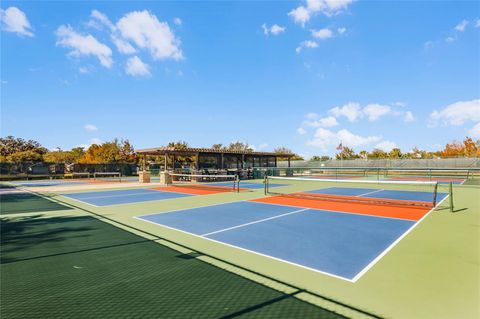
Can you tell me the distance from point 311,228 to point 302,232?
59 cm

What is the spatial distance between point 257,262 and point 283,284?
1.03m

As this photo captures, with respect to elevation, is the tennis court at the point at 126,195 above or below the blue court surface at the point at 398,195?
above

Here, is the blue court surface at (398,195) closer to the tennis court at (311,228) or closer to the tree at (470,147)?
the tennis court at (311,228)

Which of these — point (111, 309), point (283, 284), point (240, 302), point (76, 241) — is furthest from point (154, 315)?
point (76, 241)

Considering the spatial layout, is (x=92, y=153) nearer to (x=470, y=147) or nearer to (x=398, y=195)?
(x=398, y=195)

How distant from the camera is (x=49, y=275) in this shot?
4.86 m

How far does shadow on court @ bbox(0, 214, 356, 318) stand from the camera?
3.69 metres

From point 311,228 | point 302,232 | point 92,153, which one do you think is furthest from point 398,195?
point 92,153

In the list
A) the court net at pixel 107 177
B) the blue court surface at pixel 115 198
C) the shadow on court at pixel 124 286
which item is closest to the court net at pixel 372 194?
the blue court surface at pixel 115 198

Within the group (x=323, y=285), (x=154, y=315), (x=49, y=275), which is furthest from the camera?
(x=49, y=275)

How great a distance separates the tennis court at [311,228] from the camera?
5.71 metres

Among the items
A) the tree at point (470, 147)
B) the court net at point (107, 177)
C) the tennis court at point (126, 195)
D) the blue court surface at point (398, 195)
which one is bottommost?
the blue court surface at point (398, 195)

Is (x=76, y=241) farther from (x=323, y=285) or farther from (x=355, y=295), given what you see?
(x=355, y=295)

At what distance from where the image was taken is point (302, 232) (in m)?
7.73
